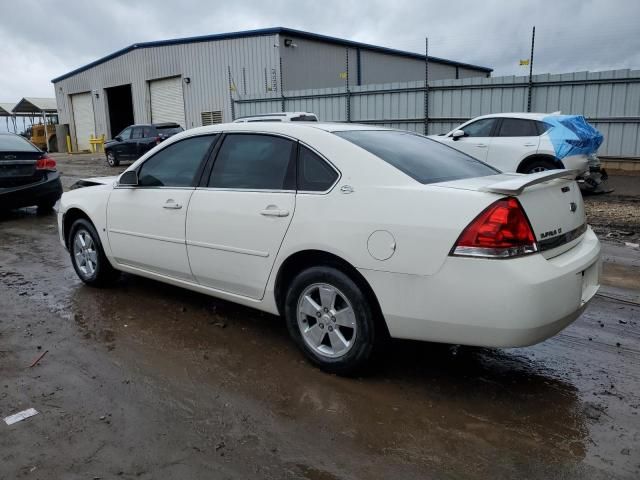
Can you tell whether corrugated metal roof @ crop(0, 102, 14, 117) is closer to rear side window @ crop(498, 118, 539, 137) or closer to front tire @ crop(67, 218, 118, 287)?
rear side window @ crop(498, 118, 539, 137)

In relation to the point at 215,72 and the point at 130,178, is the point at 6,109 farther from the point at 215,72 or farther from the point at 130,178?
the point at 130,178

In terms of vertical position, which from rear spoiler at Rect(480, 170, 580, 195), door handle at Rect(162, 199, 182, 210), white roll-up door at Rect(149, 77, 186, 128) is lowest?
door handle at Rect(162, 199, 182, 210)

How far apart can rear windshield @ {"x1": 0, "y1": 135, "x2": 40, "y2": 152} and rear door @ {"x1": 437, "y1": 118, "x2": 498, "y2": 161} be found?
7.78 metres

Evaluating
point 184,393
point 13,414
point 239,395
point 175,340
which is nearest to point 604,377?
point 239,395

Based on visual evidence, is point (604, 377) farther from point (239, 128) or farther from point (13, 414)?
point (13, 414)

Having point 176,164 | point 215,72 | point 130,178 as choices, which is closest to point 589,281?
point 176,164

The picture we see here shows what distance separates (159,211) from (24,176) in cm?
672

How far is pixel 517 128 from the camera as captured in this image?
35.6ft

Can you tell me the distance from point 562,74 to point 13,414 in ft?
48.8

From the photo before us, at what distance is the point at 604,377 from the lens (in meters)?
3.50

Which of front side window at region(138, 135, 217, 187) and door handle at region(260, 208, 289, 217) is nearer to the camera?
door handle at region(260, 208, 289, 217)

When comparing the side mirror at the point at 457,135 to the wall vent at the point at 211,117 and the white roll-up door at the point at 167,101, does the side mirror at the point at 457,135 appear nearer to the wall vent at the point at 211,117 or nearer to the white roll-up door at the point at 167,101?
the wall vent at the point at 211,117

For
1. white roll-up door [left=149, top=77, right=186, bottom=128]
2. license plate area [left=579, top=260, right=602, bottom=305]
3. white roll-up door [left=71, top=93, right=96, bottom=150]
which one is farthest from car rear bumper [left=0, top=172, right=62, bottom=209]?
white roll-up door [left=71, top=93, right=96, bottom=150]

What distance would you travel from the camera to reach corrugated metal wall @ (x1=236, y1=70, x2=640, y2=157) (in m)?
13.8
